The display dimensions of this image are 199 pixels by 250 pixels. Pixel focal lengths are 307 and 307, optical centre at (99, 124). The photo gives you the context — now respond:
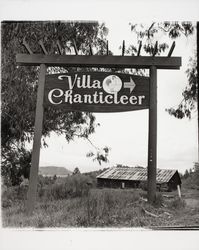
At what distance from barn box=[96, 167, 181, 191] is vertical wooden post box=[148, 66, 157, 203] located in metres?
0.85

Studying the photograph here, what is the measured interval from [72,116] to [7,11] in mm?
3158

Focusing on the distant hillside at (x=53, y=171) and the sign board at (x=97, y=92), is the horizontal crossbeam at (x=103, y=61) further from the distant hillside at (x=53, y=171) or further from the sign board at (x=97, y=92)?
the distant hillside at (x=53, y=171)

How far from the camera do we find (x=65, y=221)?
4.26 meters

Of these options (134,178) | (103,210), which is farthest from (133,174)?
(103,210)

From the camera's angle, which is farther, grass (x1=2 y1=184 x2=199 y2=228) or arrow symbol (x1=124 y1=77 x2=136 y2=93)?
arrow symbol (x1=124 y1=77 x2=136 y2=93)

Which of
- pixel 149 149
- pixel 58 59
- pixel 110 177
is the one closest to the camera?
pixel 149 149

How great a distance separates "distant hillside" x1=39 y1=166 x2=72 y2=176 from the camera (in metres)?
5.51

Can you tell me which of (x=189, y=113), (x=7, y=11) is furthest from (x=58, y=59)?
→ (x=189, y=113)

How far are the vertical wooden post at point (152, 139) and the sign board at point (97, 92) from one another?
0.09 m

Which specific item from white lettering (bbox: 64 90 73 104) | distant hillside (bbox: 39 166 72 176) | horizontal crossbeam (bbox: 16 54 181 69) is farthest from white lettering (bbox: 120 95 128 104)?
distant hillside (bbox: 39 166 72 176)

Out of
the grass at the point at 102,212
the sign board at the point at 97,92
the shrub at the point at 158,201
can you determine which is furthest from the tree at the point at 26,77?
the shrub at the point at 158,201

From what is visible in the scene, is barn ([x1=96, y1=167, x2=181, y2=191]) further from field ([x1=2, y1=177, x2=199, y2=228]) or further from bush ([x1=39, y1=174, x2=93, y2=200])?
bush ([x1=39, y1=174, x2=93, y2=200])

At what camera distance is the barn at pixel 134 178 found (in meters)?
5.38

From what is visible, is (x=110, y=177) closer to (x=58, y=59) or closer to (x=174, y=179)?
(x=174, y=179)
